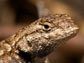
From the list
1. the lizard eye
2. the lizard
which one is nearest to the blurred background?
the lizard

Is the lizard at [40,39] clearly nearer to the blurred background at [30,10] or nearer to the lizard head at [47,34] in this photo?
Result: the lizard head at [47,34]

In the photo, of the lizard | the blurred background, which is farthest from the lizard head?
the blurred background

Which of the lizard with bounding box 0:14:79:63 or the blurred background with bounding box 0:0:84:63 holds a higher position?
the blurred background with bounding box 0:0:84:63

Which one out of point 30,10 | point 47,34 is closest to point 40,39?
point 47,34

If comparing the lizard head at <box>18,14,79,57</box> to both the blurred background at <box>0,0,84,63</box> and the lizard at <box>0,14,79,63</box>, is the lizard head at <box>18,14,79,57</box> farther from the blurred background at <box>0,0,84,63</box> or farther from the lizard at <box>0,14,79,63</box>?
the blurred background at <box>0,0,84,63</box>

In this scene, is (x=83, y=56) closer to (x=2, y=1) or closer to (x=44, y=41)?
(x=44, y=41)

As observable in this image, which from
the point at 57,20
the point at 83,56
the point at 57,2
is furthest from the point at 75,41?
the point at 57,2

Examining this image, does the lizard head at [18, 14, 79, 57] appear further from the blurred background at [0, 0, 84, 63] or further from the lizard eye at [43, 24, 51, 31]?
the blurred background at [0, 0, 84, 63]

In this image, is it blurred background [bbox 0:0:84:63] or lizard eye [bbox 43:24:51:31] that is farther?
blurred background [bbox 0:0:84:63]
